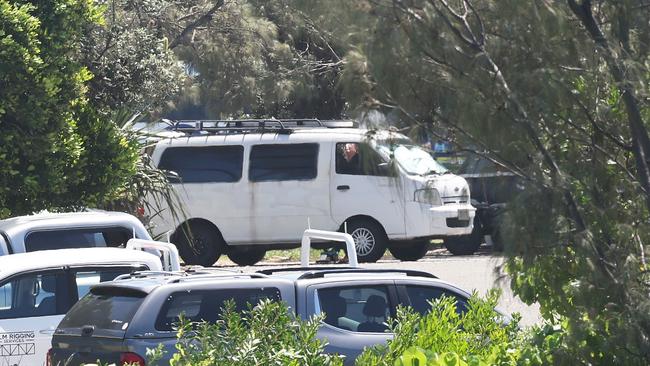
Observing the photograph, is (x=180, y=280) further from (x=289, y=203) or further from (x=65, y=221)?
(x=289, y=203)

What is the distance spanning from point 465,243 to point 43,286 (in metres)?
14.2

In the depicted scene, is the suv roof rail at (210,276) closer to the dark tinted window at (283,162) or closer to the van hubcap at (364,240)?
the van hubcap at (364,240)

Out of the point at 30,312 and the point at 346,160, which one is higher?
the point at 346,160

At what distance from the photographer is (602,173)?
5.25 metres

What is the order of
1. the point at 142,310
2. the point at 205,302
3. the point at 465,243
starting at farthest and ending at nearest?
1. the point at 465,243
2. the point at 205,302
3. the point at 142,310

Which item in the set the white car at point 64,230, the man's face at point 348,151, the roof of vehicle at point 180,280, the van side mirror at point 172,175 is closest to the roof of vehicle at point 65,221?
the white car at point 64,230

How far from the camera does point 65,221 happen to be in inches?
440

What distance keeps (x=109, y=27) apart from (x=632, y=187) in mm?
13327

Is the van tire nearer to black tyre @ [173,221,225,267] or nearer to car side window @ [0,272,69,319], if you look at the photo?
black tyre @ [173,221,225,267]

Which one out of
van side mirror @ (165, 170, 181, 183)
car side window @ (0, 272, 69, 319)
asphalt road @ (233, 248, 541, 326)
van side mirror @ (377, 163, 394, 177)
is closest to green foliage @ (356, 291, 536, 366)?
van side mirror @ (377, 163, 394, 177)

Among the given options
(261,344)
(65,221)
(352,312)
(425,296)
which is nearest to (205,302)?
(352,312)

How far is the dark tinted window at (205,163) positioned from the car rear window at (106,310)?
1228 cm

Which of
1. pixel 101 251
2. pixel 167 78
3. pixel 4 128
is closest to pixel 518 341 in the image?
pixel 101 251

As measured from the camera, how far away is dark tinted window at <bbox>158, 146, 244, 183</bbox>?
21.1 m
